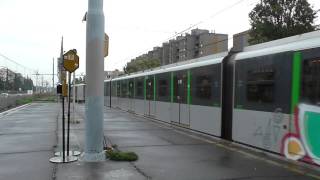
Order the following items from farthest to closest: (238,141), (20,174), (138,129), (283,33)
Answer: (283,33) < (138,129) < (238,141) < (20,174)

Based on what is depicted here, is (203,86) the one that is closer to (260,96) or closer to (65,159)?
(260,96)

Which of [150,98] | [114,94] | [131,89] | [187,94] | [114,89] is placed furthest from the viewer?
[114,94]

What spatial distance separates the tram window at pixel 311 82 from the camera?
9250 mm

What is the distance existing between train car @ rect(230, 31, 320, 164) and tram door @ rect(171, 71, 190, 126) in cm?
461

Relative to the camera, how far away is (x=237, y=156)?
11.3 metres

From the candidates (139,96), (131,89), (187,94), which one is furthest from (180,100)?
(131,89)

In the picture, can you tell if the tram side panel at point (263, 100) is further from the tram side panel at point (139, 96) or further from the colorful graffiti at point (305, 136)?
the tram side panel at point (139, 96)

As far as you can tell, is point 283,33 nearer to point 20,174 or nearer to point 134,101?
point 134,101

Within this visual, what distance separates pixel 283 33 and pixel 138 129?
24.5 m

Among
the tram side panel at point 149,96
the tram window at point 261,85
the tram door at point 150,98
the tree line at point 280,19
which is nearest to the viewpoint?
the tram window at point 261,85

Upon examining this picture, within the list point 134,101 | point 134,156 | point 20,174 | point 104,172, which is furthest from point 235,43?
point 134,101

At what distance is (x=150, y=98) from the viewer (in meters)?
24.9

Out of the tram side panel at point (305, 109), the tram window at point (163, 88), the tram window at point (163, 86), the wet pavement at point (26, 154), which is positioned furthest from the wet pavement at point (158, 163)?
the tram window at point (163, 88)

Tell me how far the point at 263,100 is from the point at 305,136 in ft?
6.94
